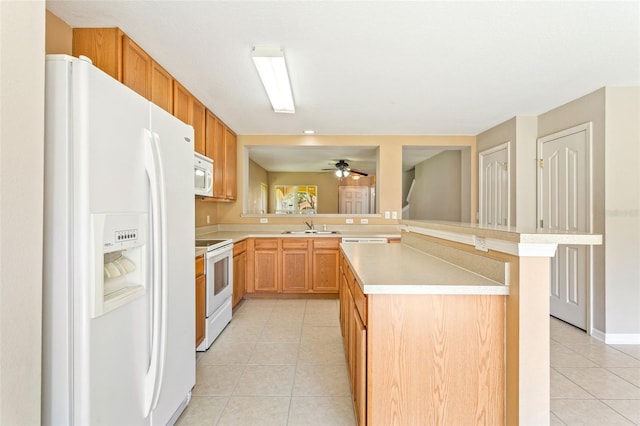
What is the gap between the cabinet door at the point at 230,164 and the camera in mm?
3980

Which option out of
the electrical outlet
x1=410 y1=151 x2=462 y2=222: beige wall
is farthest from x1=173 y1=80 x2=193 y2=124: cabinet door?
x1=410 y1=151 x2=462 y2=222: beige wall

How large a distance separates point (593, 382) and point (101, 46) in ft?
13.0

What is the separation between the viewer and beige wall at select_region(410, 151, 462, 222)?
17.9ft

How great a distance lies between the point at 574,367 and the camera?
2279 millimetres

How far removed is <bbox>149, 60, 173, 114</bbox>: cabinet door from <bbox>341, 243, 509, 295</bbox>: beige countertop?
6.13 feet

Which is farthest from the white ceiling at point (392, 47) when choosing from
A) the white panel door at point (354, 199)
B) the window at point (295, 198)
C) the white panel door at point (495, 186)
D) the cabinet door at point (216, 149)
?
the window at point (295, 198)

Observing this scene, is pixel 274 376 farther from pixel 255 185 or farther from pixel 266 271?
pixel 255 185

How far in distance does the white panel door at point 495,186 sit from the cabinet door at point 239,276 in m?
3.24

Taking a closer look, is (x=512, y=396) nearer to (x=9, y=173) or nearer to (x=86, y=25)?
(x=9, y=173)

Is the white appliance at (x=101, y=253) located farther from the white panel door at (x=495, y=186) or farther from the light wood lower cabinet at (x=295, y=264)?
the white panel door at (x=495, y=186)

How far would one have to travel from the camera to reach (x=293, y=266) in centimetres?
404

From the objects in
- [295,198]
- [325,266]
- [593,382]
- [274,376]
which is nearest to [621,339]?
[593,382]

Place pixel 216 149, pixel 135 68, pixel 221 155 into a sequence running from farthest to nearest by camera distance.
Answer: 1. pixel 221 155
2. pixel 216 149
3. pixel 135 68

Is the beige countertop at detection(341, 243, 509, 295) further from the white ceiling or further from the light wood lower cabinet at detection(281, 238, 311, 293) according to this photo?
the light wood lower cabinet at detection(281, 238, 311, 293)
